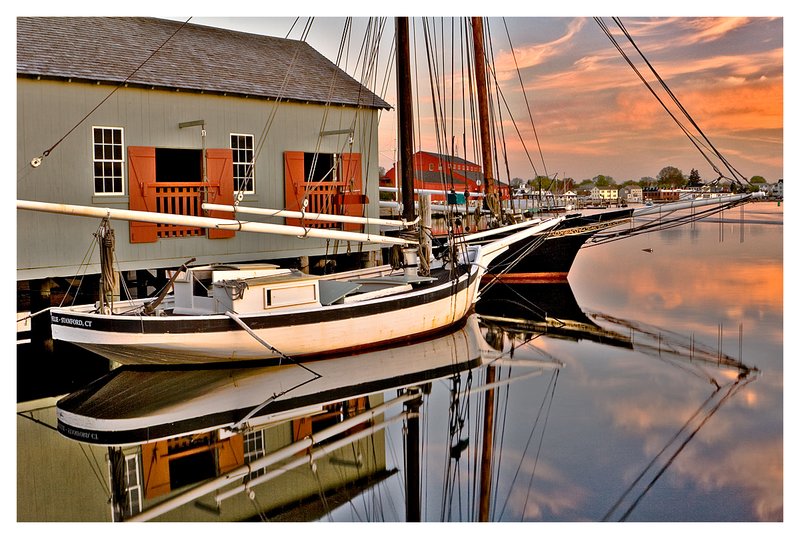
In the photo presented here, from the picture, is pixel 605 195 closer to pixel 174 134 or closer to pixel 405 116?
pixel 405 116

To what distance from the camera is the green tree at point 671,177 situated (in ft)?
79.9

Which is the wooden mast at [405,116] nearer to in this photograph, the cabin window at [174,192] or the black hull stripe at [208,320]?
the black hull stripe at [208,320]

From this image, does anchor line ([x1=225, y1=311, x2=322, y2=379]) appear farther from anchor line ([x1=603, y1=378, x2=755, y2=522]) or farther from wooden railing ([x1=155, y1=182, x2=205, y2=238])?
anchor line ([x1=603, y1=378, x2=755, y2=522])

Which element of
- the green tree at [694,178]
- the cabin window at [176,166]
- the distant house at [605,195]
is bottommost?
the distant house at [605,195]

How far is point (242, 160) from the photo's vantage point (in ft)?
58.5

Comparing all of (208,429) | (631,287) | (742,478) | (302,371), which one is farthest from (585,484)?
(631,287)

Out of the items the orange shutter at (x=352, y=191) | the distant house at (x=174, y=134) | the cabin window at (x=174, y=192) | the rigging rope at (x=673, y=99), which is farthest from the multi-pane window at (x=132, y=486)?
the orange shutter at (x=352, y=191)

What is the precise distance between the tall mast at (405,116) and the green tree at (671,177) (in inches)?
404

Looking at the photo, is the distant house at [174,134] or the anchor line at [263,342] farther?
the distant house at [174,134]

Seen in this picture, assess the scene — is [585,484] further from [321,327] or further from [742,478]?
[321,327]

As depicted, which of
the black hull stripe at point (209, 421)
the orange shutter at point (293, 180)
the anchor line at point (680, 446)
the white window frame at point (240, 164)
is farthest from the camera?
the orange shutter at point (293, 180)

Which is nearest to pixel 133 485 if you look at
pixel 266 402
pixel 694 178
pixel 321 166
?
pixel 266 402

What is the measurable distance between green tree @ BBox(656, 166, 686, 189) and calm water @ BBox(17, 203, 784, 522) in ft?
A: 20.4

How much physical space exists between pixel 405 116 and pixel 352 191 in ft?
12.7
